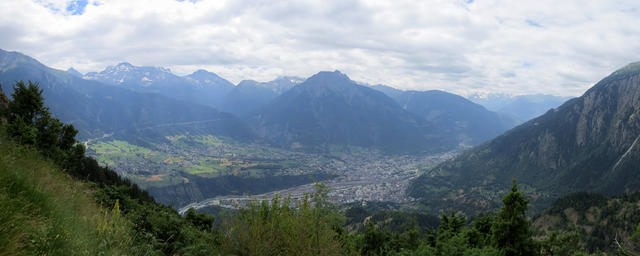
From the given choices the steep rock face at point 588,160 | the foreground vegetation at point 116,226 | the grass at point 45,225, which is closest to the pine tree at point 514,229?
the foreground vegetation at point 116,226

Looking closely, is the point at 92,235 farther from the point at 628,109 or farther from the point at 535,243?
the point at 628,109

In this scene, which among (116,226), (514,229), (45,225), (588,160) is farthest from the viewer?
(588,160)

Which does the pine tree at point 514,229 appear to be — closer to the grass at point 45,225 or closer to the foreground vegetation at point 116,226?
the foreground vegetation at point 116,226

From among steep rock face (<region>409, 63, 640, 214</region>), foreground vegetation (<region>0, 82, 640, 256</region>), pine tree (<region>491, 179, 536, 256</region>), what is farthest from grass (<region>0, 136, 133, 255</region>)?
steep rock face (<region>409, 63, 640, 214</region>)

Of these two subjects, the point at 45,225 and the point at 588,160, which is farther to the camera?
the point at 588,160

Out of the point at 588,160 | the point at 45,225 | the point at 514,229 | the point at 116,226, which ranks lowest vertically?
the point at 588,160

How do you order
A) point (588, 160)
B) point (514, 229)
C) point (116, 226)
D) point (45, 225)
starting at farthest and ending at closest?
point (588, 160) → point (514, 229) → point (116, 226) → point (45, 225)

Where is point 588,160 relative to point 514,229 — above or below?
below

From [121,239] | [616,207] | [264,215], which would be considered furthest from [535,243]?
[616,207]

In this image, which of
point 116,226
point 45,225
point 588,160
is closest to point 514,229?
point 116,226

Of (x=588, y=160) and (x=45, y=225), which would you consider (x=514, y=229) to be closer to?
(x=45, y=225)

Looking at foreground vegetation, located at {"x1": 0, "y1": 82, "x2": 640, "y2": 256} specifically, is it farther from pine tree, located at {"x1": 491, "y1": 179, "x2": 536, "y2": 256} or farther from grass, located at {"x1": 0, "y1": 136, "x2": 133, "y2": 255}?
pine tree, located at {"x1": 491, "y1": 179, "x2": 536, "y2": 256}
